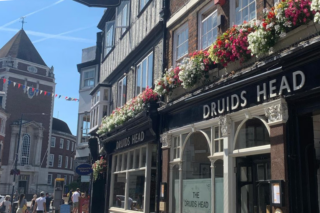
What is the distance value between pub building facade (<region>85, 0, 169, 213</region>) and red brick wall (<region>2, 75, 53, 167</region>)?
4823cm

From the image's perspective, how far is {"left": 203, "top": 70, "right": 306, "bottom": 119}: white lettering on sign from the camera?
642 cm

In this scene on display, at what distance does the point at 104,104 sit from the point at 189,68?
9847 millimetres

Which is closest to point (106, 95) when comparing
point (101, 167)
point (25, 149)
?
point (101, 167)

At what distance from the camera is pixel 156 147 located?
40.3 feet

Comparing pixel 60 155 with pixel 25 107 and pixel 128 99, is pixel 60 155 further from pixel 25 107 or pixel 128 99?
pixel 128 99

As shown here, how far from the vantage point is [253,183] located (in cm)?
787

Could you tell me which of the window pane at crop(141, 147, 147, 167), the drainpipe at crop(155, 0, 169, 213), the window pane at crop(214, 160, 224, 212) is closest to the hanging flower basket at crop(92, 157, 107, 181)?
the window pane at crop(141, 147, 147, 167)

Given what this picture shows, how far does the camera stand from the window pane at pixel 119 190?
14.5 metres

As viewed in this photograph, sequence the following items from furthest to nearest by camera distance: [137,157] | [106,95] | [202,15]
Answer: [106,95] → [137,157] → [202,15]

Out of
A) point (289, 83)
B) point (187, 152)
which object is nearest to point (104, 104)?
point (187, 152)

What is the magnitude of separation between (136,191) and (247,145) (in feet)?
20.2

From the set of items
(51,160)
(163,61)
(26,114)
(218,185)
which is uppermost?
(26,114)

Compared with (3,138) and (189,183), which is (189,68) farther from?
(3,138)

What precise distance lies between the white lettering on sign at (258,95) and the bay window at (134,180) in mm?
3982
